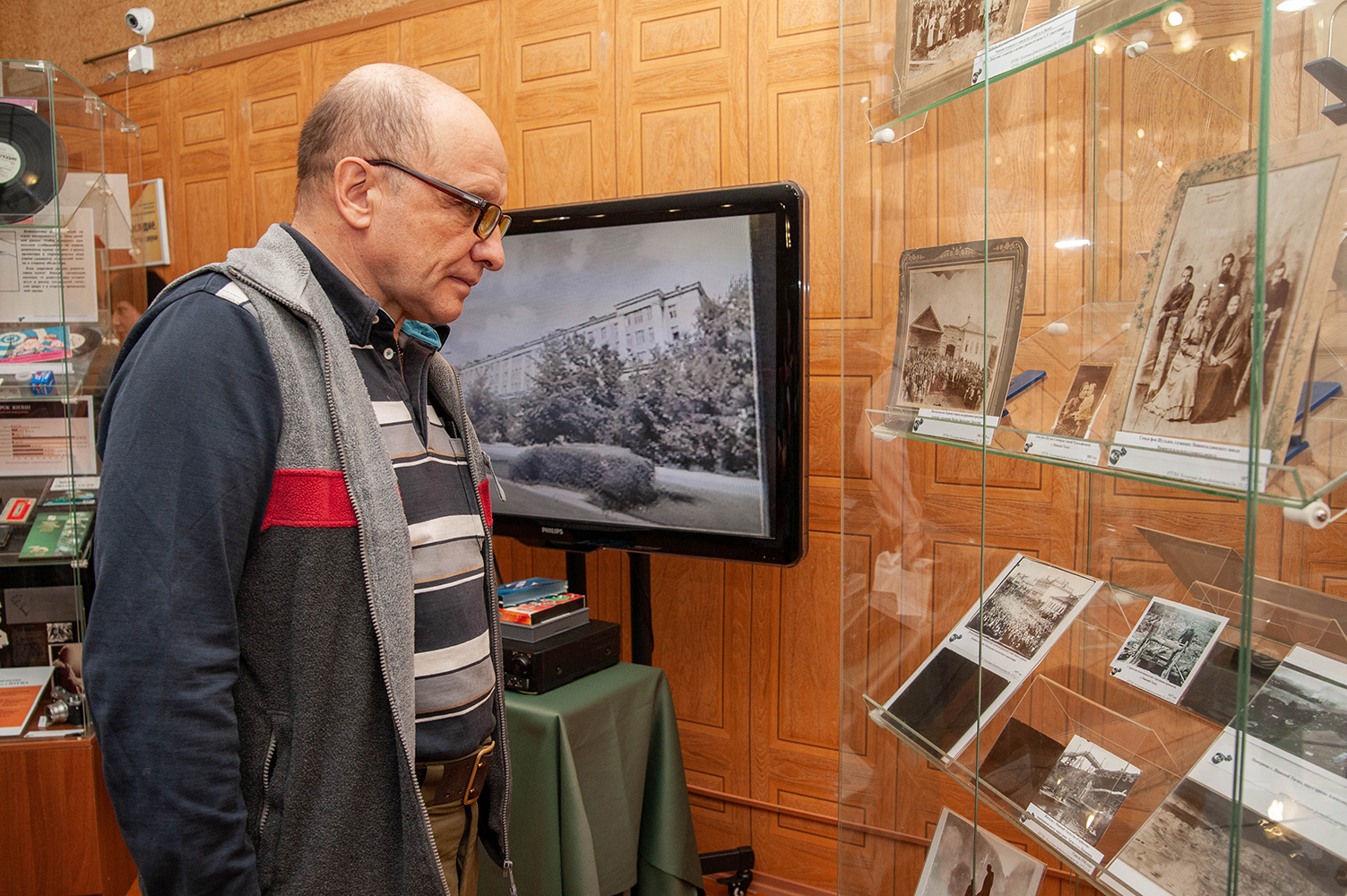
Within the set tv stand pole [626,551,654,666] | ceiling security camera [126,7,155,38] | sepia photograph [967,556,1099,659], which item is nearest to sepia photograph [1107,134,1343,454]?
sepia photograph [967,556,1099,659]

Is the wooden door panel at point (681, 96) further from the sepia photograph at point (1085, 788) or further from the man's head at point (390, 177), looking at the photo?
the sepia photograph at point (1085, 788)

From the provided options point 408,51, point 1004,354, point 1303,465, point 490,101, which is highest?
point 408,51

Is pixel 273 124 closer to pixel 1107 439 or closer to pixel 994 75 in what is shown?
pixel 994 75

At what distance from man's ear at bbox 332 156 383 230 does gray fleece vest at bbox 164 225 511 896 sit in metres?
0.09

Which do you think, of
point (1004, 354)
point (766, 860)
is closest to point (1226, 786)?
point (1004, 354)

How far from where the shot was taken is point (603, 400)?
7.91 ft

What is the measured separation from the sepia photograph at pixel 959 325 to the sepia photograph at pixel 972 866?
0.64m

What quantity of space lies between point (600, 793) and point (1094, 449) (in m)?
1.49

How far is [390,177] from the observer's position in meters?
1.23

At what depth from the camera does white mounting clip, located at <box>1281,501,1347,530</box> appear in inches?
29.6

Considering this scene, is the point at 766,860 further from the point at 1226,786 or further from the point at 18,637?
the point at 18,637

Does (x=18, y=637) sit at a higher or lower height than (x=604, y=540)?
lower

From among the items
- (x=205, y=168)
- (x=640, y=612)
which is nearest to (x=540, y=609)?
(x=640, y=612)

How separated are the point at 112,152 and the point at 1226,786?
123 inches
